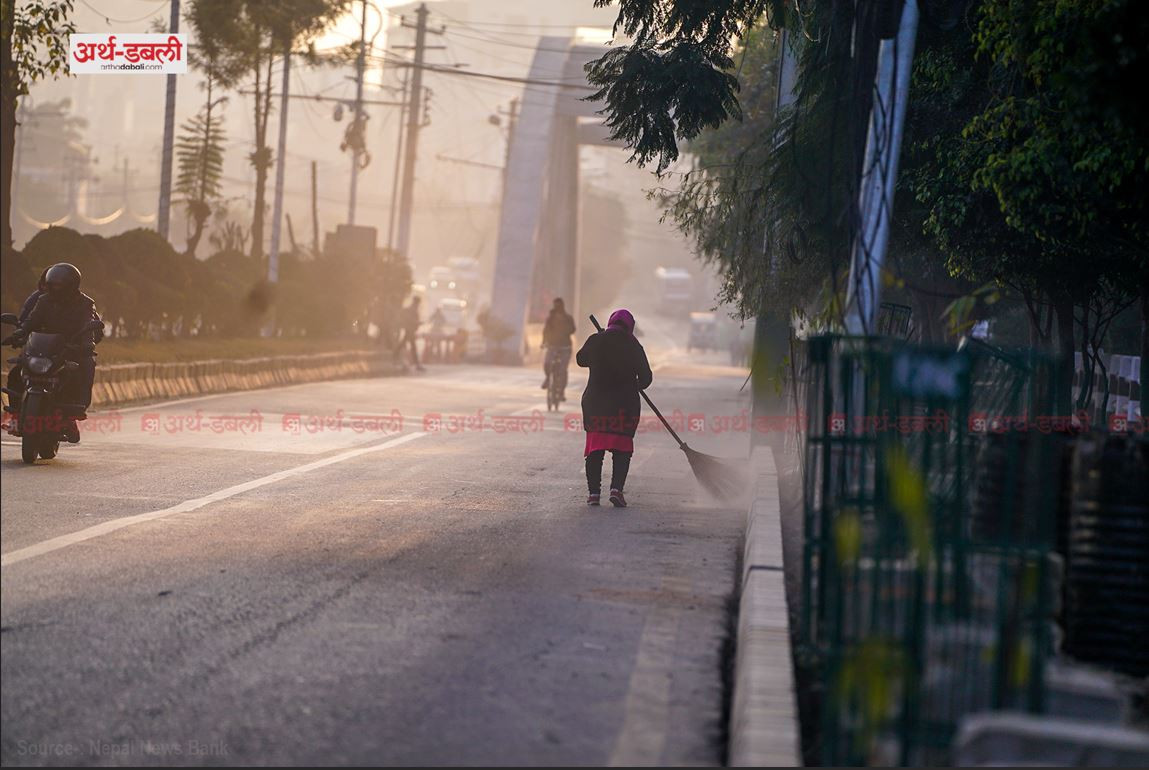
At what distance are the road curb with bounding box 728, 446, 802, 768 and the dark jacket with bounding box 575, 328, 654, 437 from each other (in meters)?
3.54

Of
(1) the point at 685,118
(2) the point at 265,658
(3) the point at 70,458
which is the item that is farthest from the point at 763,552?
(3) the point at 70,458

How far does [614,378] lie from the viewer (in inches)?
515

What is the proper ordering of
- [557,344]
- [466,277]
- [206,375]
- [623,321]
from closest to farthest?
[623,321]
[206,375]
[557,344]
[466,277]

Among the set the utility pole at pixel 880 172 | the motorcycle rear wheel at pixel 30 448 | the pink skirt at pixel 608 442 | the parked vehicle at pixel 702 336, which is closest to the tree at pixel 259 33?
the motorcycle rear wheel at pixel 30 448

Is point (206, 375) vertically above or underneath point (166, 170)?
underneath

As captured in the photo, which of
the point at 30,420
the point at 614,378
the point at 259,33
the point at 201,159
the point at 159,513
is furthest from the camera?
the point at 259,33

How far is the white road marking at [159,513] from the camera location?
8499mm

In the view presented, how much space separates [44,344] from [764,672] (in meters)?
8.86

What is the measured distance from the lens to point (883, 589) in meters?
6.30

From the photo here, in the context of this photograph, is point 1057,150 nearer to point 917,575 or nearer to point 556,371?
point 917,575

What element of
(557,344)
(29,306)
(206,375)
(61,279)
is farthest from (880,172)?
(206,375)

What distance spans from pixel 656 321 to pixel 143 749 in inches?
5816

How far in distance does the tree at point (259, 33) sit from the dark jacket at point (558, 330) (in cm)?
1376

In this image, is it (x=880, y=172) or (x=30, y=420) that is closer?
(x=880, y=172)
